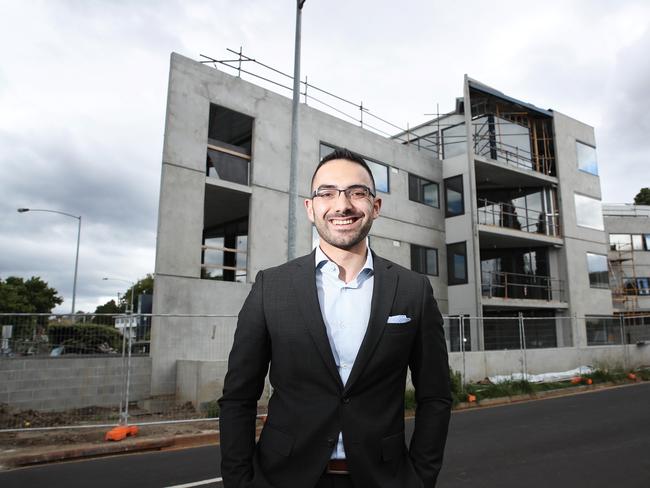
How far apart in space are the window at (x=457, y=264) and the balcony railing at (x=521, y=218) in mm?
2774

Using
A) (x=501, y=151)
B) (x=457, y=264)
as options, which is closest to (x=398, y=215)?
(x=457, y=264)

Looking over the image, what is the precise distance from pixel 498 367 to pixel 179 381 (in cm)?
1039

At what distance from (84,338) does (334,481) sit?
9772mm

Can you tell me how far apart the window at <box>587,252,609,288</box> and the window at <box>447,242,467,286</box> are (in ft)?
24.4

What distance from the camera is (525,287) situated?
2234 centimetres

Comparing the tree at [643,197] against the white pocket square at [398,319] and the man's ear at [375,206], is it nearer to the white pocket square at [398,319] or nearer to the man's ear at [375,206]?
the man's ear at [375,206]

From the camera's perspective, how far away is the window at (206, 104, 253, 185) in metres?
14.8

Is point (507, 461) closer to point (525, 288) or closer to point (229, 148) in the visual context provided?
point (229, 148)

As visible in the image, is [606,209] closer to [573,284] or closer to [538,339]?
[573,284]

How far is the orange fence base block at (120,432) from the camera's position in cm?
839

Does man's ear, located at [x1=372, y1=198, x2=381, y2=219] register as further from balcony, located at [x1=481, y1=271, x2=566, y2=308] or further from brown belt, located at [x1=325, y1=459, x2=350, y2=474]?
balcony, located at [x1=481, y1=271, x2=566, y2=308]

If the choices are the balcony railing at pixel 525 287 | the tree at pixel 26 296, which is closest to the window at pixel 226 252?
the balcony railing at pixel 525 287

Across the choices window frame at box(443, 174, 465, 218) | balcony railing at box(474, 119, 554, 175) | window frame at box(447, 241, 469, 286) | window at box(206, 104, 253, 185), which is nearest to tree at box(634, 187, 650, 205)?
balcony railing at box(474, 119, 554, 175)

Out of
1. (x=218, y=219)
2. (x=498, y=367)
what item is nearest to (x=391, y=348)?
(x=498, y=367)
